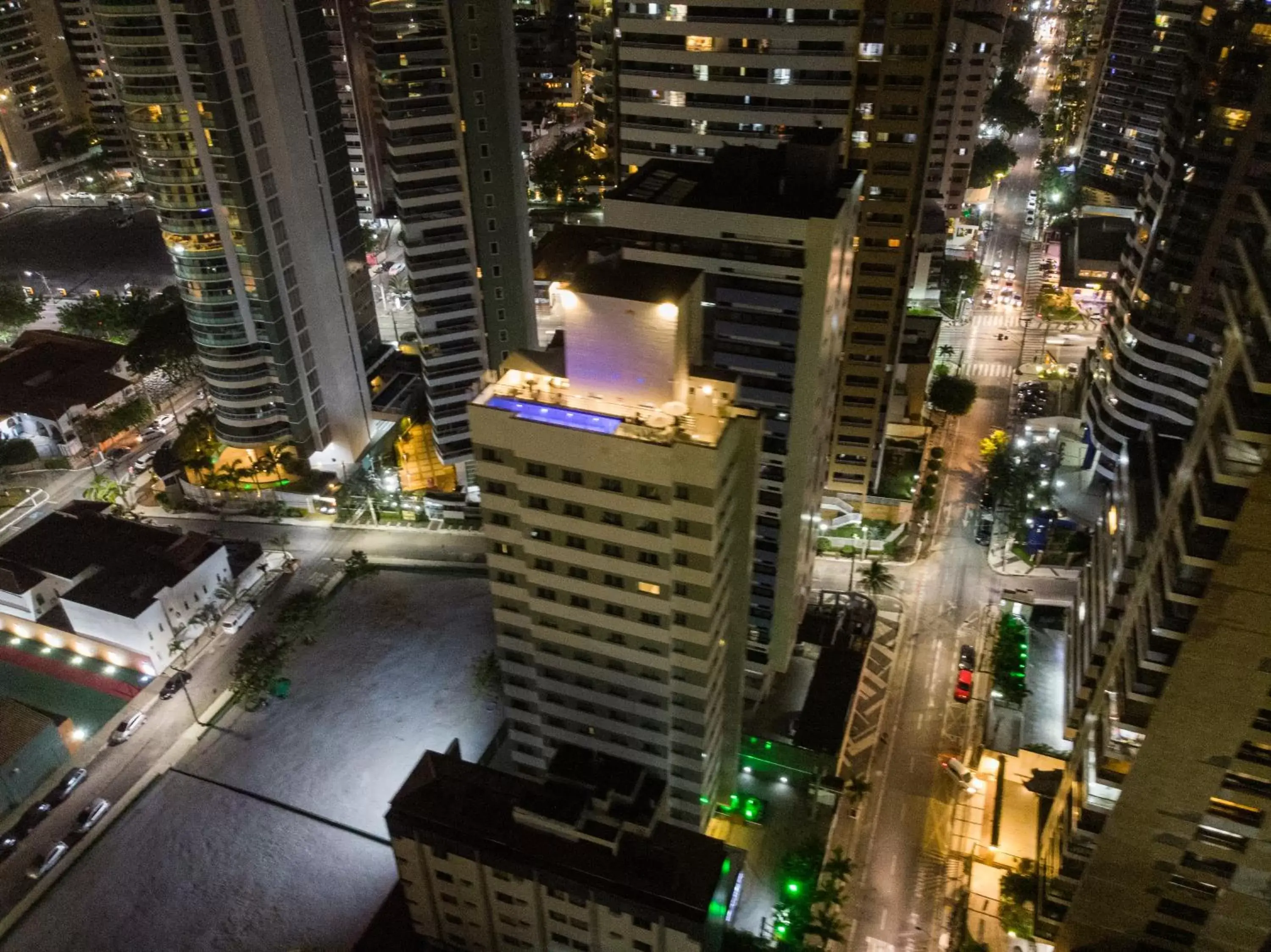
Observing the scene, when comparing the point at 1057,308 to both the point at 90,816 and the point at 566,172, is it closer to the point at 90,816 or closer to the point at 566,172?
the point at 566,172

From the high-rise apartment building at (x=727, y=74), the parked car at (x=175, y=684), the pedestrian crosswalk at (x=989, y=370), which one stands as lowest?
the parked car at (x=175, y=684)

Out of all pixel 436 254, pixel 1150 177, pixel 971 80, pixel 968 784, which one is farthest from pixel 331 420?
pixel 971 80

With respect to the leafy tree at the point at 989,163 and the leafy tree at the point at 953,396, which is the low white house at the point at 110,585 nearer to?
the leafy tree at the point at 953,396

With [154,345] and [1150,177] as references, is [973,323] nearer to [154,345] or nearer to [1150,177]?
[1150,177]

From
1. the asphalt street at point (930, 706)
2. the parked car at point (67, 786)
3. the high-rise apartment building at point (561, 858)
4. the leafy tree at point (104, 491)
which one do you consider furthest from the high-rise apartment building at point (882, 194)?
the leafy tree at point (104, 491)

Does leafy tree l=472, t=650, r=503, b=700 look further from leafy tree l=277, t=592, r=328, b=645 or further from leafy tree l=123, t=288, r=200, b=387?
leafy tree l=123, t=288, r=200, b=387
